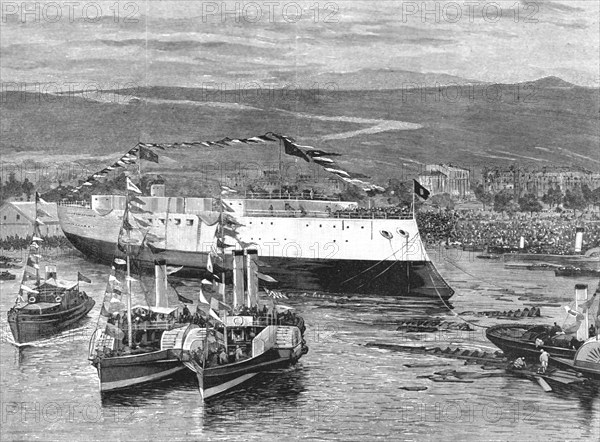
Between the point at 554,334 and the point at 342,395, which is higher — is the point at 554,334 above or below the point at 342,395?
above

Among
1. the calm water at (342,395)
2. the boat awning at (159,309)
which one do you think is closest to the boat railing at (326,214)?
the calm water at (342,395)

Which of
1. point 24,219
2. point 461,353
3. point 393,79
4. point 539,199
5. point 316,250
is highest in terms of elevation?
point 393,79

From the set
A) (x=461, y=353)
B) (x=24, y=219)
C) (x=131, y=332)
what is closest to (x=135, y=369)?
(x=131, y=332)

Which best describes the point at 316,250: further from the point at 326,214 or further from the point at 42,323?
the point at 42,323

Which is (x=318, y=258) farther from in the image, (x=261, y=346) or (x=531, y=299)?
(x=531, y=299)

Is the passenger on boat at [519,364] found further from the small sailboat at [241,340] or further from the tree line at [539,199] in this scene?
the small sailboat at [241,340]

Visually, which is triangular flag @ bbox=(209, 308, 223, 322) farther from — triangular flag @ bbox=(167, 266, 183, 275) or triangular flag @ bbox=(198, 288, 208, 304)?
triangular flag @ bbox=(167, 266, 183, 275)
